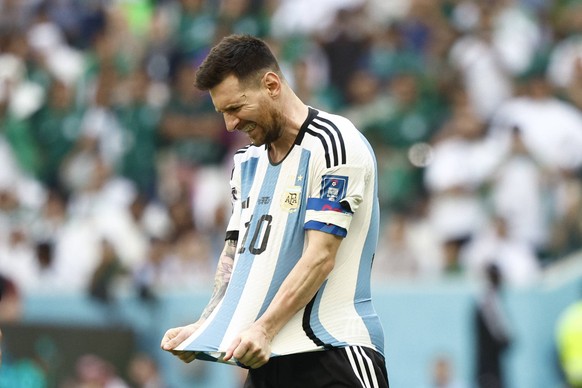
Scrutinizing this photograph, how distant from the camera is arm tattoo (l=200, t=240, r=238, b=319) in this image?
5.54 meters

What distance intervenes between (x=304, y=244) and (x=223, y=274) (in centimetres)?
52

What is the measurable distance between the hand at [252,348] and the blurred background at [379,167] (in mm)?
4071

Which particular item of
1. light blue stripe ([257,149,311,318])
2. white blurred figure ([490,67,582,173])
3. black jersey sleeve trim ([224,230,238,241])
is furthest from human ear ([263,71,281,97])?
white blurred figure ([490,67,582,173])

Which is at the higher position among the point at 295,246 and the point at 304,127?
the point at 304,127

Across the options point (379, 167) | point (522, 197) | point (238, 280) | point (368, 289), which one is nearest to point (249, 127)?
point (238, 280)

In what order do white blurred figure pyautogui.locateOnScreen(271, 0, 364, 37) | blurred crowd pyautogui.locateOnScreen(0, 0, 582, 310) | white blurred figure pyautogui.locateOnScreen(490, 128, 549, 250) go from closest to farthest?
white blurred figure pyautogui.locateOnScreen(490, 128, 549, 250) < blurred crowd pyautogui.locateOnScreen(0, 0, 582, 310) < white blurred figure pyautogui.locateOnScreen(271, 0, 364, 37)

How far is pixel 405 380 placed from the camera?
1149 centimetres

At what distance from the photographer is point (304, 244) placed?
17.3 feet

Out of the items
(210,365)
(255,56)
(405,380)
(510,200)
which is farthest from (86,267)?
(255,56)

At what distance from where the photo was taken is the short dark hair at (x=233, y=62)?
518 cm

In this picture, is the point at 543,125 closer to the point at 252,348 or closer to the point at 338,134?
the point at 338,134

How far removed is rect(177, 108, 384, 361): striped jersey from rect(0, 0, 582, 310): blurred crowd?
17.7 ft

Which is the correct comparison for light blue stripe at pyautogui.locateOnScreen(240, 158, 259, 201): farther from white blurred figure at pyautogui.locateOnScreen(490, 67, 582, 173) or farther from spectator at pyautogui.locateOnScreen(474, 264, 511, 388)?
spectator at pyautogui.locateOnScreen(474, 264, 511, 388)

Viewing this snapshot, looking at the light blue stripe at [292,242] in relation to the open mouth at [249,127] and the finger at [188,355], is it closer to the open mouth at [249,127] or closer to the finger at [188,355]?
the open mouth at [249,127]
